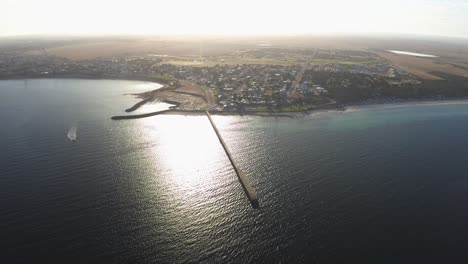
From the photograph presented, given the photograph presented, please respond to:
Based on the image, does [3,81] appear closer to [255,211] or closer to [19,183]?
[19,183]

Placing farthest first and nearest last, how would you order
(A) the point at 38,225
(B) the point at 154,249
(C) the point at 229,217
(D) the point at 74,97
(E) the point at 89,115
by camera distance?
(D) the point at 74,97, (E) the point at 89,115, (C) the point at 229,217, (A) the point at 38,225, (B) the point at 154,249

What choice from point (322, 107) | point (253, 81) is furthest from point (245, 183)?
point (253, 81)

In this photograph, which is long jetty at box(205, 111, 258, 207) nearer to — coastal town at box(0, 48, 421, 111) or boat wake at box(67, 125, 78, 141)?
coastal town at box(0, 48, 421, 111)

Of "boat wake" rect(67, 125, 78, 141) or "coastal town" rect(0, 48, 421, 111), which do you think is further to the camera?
"coastal town" rect(0, 48, 421, 111)

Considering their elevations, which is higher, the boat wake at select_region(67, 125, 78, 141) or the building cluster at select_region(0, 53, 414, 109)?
the building cluster at select_region(0, 53, 414, 109)

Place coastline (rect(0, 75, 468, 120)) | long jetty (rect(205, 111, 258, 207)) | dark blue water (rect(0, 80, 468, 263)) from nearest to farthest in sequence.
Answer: dark blue water (rect(0, 80, 468, 263))
long jetty (rect(205, 111, 258, 207))
coastline (rect(0, 75, 468, 120))

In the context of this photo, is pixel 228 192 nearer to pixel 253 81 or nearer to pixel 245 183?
pixel 245 183

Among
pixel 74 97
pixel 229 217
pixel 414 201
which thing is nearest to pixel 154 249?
pixel 229 217

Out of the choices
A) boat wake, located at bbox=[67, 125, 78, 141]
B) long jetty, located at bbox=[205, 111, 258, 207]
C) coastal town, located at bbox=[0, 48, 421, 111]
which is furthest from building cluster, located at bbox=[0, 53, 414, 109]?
boat wake, located at bbox=[67, 125, 78, 141]
